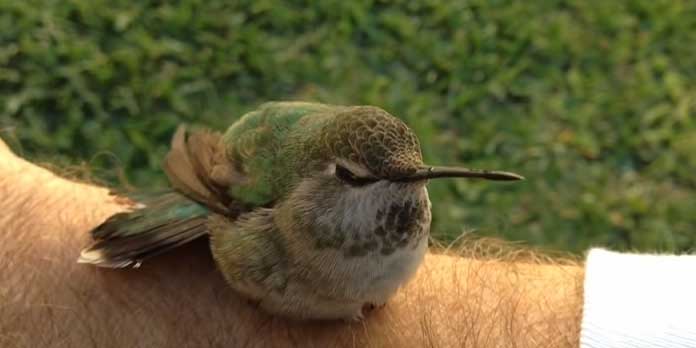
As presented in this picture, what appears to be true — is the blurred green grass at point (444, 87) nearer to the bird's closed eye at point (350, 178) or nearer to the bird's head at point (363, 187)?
the bird's head at point (363, 187)

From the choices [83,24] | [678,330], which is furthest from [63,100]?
[678,330]

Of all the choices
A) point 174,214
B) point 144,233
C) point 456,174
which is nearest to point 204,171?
point 174,214

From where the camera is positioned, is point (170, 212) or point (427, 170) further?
point (170, 212)

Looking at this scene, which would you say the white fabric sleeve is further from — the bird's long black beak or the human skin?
the bird's long black beak

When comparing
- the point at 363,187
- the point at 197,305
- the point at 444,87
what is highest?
the point at 363,187

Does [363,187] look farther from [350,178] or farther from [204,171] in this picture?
[204,171]

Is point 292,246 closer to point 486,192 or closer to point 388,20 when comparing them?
point 486,192

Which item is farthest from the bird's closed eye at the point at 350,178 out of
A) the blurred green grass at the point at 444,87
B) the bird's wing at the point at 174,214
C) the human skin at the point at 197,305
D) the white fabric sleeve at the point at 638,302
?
the blurred green grass at the point at 444,87
